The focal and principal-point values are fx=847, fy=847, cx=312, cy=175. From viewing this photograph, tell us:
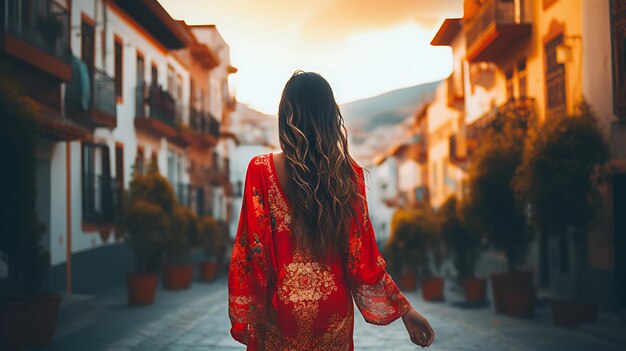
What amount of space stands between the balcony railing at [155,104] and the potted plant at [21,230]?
47.1ft

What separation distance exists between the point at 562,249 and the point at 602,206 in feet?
18.7

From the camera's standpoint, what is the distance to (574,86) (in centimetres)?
1723

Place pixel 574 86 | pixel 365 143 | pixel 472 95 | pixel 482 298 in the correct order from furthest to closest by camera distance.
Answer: pixel 365 143 → pixel 472 95 → pixel 482 298 → pixel 574 86

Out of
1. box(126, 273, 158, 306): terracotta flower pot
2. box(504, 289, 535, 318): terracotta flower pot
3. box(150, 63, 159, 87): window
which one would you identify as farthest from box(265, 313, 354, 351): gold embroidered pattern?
box(150, 63, 159, 87): window

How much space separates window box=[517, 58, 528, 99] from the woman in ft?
64.5

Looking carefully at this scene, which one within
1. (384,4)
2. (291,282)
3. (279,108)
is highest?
(384,4)

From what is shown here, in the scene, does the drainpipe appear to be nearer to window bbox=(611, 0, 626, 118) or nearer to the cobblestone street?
the cobblestone street

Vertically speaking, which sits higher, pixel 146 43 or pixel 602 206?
pixel 146 43

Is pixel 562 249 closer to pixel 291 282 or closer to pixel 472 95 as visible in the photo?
pixel 472 95

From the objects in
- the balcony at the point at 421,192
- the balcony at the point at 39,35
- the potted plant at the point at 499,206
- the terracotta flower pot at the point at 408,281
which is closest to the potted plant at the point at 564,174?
the potted plant at the point at 499,206

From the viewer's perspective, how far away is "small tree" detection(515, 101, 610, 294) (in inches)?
515

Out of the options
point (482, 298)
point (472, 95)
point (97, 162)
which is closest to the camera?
point (482, 298)

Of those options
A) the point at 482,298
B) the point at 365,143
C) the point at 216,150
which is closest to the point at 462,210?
the point at 482,298

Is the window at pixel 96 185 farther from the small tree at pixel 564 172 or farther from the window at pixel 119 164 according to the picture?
the small tree at pixel 564 172
